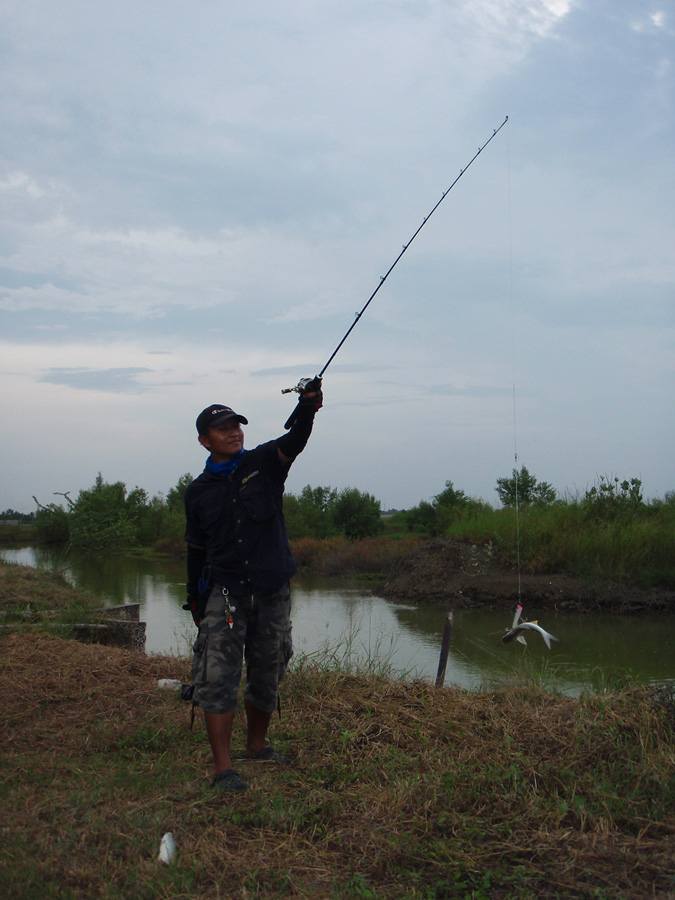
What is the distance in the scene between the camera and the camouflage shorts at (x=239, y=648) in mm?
3465

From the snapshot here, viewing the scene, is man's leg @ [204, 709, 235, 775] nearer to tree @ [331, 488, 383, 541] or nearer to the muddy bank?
the muddy bank

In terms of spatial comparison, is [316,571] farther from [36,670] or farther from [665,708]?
[665,708]

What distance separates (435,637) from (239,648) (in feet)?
25.5

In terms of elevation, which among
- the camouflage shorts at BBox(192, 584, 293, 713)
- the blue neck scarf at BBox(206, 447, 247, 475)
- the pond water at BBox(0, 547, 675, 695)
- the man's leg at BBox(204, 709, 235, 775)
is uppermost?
the blue neck scarf at BBox(206, 447, 247, 475)

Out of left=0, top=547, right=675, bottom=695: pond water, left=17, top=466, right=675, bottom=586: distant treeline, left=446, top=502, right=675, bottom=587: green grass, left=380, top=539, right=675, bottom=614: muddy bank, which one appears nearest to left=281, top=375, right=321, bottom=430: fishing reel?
left=0, top=547, right=675, bottom=695: pond water

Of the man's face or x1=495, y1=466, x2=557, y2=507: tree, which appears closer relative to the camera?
the man's face

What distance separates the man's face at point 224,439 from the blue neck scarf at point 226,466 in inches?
0.9

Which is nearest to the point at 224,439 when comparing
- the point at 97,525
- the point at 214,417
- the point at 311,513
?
the point at 214,417

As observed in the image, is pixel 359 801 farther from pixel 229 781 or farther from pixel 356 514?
pixel 356 514

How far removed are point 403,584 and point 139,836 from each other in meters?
14.3

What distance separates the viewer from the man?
3.49m

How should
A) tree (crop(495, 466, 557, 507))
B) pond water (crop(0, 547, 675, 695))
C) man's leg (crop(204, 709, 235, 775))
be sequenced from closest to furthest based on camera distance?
man's leg (crop(204, 709, 235, 775)) < pond water (crop(0, 547, 675, 695)) < tree (crop(495, 466, 557, 507))

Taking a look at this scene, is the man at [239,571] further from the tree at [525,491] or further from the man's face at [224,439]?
the tree at [525,491]

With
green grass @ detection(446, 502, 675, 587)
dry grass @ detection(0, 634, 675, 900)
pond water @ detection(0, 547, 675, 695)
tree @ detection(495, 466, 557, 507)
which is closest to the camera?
dry grass @ detection(0, 634, 675, 900)
